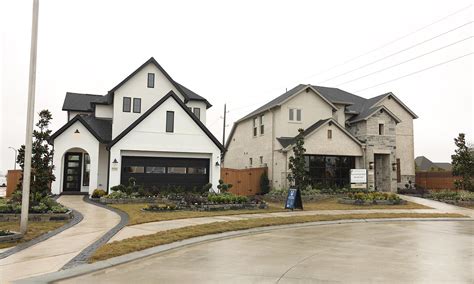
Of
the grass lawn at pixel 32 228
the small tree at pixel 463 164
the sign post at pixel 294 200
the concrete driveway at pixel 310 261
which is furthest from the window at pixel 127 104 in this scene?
the small tree at pixel 463 164

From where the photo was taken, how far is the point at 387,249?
10156mm

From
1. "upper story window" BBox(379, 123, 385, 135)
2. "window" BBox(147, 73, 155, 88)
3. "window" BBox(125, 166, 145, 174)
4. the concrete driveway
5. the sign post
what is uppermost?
"window" BBox(147, 73, 155, 88)

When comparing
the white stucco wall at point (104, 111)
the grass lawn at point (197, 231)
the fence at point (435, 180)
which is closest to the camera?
the grass lawn at point (197, 231)

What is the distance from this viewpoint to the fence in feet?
105

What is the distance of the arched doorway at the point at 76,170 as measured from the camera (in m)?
26.3

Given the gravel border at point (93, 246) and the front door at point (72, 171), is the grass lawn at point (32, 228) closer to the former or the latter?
the gravel border at point (93, 246)

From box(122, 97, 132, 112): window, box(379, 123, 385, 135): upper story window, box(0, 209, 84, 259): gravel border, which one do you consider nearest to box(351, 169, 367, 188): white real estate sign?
box(379, 123, 385, 135): upper story window

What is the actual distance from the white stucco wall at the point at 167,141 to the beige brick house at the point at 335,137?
607 cm

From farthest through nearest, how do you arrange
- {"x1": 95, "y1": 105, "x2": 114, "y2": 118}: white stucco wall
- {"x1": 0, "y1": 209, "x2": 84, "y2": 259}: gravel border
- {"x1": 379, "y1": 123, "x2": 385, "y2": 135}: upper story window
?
{"x1": 379, "y1": 123, "x2": 385, "y2": 135}: upper story window → {"x1": 95, "y1": 105, "x2": 114, "y2": 118}: white stucco wall → {"x1": 0, "y1": 209, "x2": 84, "y2": 259}: gravel border

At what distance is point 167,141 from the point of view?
2467 cm

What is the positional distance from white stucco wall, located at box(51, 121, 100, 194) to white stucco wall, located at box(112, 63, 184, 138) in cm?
165

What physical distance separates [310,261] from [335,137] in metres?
21.9

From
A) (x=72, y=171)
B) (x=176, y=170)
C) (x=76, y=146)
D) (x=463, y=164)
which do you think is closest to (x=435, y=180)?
(x=463, y=164)

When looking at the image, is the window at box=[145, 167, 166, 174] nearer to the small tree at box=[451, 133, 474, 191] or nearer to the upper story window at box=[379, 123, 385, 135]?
the upper story window at box=[379, 123, 385, 135]
